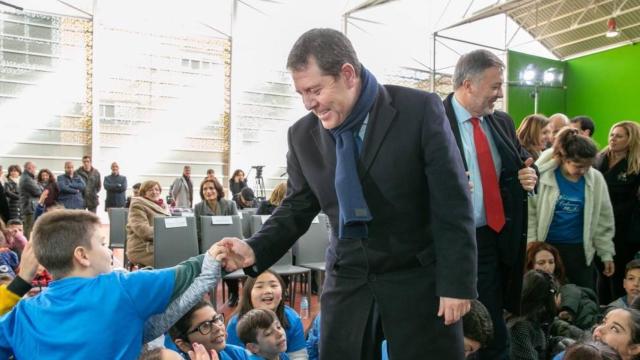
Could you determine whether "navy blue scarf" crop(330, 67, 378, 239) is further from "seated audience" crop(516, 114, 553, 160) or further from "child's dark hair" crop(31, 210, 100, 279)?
"seated audience" crop(516, 114, 553, 160)

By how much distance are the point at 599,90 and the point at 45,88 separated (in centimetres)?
1467

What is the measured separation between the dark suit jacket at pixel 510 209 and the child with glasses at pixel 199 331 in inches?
45.0

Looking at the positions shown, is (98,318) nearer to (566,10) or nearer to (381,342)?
(381,342)

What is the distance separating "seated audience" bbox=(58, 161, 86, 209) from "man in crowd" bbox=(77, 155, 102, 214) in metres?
0.25

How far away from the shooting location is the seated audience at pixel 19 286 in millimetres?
1928

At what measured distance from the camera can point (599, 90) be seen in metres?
16.4

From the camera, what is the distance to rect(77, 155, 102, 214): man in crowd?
10812mm

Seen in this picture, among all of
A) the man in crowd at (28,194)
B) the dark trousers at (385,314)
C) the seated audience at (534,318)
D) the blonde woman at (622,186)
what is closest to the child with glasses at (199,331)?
the dark trousers at (385,314)

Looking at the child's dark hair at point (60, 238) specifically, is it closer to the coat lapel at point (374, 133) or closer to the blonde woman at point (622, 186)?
the coat lapel at point (374, 133)

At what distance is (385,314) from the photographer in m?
1.38

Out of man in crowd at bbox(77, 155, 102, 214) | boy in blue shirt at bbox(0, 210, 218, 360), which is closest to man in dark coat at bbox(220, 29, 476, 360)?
boy in blue shirt at bbox(0, 210, 218, 360)

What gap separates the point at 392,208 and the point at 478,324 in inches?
43.6

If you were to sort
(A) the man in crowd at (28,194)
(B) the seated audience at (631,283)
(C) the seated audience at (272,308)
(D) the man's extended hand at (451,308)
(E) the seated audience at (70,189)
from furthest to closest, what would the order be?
(E) the seated audience at (70,189), (A) the man in crowd at (28,194), (B) the seated audience at (631,283), (C) the seated audience at (272,308), (D) the man's extended hand at (451,308)

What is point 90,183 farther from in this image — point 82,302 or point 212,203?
point 82,302
